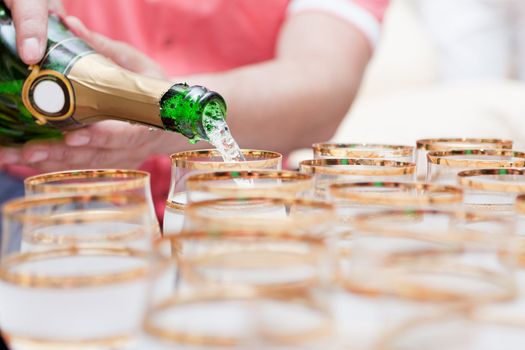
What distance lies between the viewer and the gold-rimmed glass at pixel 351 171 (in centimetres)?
37

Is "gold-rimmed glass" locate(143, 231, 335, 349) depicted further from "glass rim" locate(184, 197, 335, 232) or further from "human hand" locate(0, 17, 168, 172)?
"human hand" locate(0, 17, 168, 172)

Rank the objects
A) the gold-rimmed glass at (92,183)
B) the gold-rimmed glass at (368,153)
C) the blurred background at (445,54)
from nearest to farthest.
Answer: the gold-rimmed glass at (92,183)
the gold-rimmed glass at (368,153)
the blurred background at (445,54)

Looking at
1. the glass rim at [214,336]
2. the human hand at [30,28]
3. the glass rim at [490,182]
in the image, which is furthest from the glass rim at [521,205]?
the human hand at [30,28]

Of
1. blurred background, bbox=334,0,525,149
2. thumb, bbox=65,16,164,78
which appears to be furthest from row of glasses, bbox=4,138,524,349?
blurred background, bbox=334,0,525,149

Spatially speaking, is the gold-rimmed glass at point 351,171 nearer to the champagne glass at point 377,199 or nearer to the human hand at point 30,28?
the champagne glass at point 377,199

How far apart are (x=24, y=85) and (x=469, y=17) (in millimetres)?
1422

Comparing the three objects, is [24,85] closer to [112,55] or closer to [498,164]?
[112,55]

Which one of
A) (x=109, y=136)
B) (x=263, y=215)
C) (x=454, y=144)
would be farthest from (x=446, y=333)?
(x=109, y=136)

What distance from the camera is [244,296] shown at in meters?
0.24

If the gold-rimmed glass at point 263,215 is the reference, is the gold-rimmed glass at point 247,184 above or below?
above

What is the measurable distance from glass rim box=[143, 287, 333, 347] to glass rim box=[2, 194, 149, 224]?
0.05m

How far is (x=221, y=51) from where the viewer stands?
104cm

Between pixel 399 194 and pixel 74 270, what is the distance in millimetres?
155

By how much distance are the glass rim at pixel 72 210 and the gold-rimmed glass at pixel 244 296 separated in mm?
36
